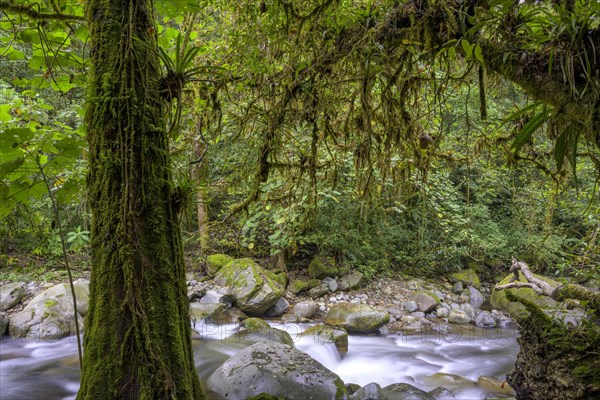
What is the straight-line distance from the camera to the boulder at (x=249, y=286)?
6.86 metres

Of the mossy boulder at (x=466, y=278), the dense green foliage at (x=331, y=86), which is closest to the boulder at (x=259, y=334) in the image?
the dense green foliage at (x=331, y=86)

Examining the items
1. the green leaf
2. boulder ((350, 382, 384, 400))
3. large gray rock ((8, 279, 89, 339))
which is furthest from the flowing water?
the green leaf

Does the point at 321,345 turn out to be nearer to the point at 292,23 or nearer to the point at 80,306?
the point at 80,306

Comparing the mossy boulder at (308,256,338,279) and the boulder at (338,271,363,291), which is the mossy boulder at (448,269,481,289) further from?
the mossy boulder at (308,256,338,279)

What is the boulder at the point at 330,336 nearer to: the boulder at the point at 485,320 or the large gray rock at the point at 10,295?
the boulder at the point at 485,320

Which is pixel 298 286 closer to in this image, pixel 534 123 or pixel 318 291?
pixel 318 291

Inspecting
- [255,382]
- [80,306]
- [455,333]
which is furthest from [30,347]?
[455,333]

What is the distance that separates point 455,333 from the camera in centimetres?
679

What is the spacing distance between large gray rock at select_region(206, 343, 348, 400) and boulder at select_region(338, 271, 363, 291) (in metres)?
4.55

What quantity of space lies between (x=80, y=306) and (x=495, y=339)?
6836 mm

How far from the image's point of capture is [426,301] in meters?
7.65

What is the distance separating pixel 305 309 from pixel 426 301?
2.50 m

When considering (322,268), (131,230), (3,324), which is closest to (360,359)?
(322,268)

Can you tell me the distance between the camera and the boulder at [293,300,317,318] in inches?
273
